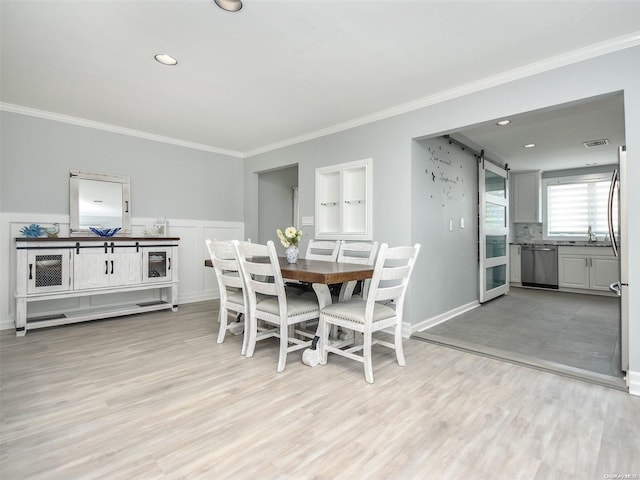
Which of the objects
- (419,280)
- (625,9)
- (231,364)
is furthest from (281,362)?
(625,9)

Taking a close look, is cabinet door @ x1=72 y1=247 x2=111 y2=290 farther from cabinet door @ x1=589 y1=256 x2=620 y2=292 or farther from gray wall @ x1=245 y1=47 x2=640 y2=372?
cabinet door @ x1=589 y1=256 x2=620 y2=292

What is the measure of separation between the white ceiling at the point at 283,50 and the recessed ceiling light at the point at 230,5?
5 centimetres

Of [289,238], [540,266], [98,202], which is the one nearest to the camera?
[289,238]

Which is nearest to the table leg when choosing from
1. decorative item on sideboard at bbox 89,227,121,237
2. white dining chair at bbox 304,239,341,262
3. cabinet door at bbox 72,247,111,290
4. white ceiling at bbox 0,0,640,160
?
white dining chair at bbox 304,239,341,262

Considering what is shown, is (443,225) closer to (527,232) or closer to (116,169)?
(116,169)

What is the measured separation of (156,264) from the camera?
14.2 feet

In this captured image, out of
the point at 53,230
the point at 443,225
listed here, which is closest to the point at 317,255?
the point at 443,225

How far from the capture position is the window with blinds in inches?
252

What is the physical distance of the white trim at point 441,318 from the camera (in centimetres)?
356

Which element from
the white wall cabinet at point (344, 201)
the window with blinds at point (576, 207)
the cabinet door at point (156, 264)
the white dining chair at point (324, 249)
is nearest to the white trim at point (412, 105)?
the white wall cabinet at point (344, 201)

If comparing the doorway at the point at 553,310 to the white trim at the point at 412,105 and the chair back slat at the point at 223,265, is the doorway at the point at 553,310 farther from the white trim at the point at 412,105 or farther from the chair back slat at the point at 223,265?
the chair back slat at the point at 223,265

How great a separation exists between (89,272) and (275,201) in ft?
10.5

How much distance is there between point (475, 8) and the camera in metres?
2.01

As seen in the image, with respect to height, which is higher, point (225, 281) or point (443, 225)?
point (443, 225)
